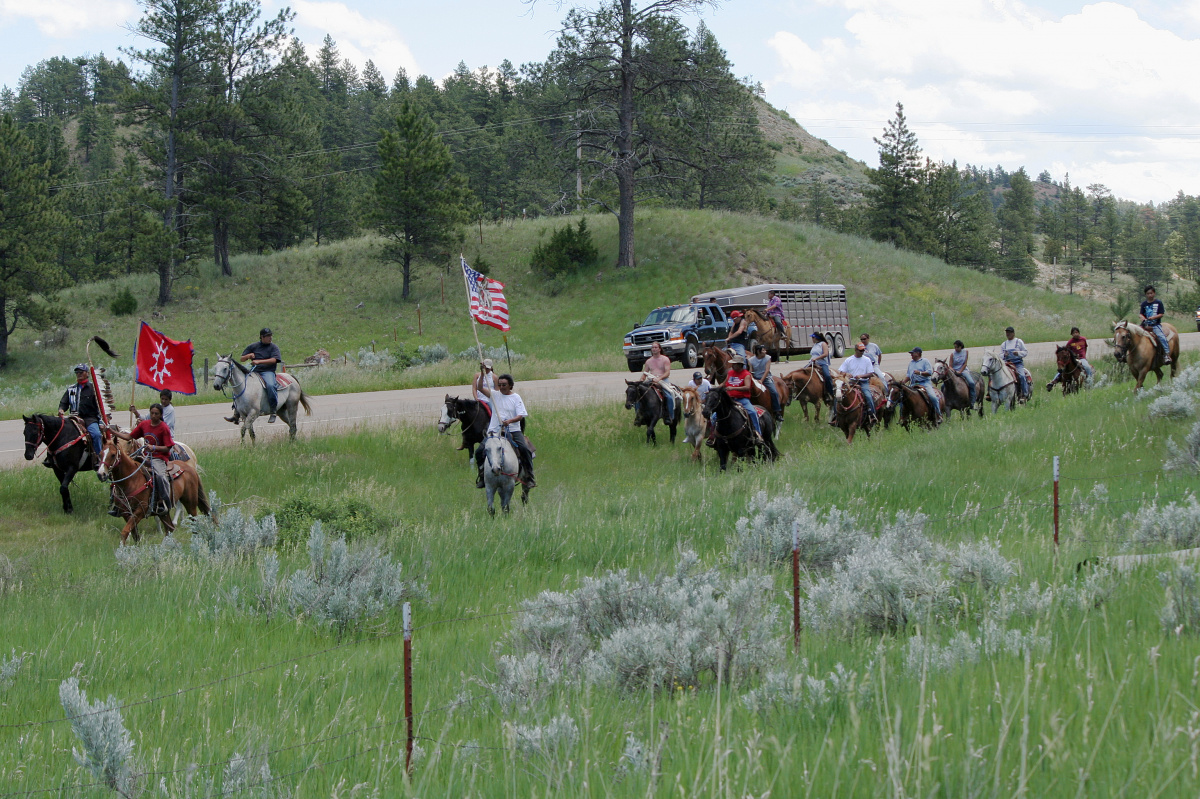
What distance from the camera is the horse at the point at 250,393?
1847 cm

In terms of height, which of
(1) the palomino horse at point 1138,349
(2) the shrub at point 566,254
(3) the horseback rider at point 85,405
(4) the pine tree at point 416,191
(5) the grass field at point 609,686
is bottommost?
(5) the grass field at point 609,686

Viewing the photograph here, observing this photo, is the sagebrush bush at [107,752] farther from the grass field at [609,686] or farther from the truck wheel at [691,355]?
the truck wheel at [691,355]

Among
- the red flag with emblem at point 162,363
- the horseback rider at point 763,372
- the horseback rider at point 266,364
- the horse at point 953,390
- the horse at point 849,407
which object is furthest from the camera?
the horse at point 953,390

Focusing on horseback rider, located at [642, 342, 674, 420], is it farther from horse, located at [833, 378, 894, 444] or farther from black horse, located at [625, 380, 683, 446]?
horse, located at [833, 378, 894, 444]

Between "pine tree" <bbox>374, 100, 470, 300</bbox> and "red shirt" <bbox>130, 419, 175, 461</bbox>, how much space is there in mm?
35541

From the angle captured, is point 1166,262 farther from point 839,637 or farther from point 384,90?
point 839,637

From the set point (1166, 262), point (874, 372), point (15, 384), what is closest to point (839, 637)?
point (874, 372)

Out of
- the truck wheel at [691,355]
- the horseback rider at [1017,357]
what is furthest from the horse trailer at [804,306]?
the horseback rider at [1017,357]

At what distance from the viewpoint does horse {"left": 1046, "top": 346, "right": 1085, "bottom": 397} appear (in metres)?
24.1

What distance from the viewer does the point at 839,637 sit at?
6.20 meters

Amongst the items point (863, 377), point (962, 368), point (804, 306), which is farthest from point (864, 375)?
point (804, 306)

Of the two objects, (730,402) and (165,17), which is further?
(165,17)

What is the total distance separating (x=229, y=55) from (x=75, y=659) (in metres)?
51.3

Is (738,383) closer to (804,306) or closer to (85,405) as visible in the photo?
(85,405)
